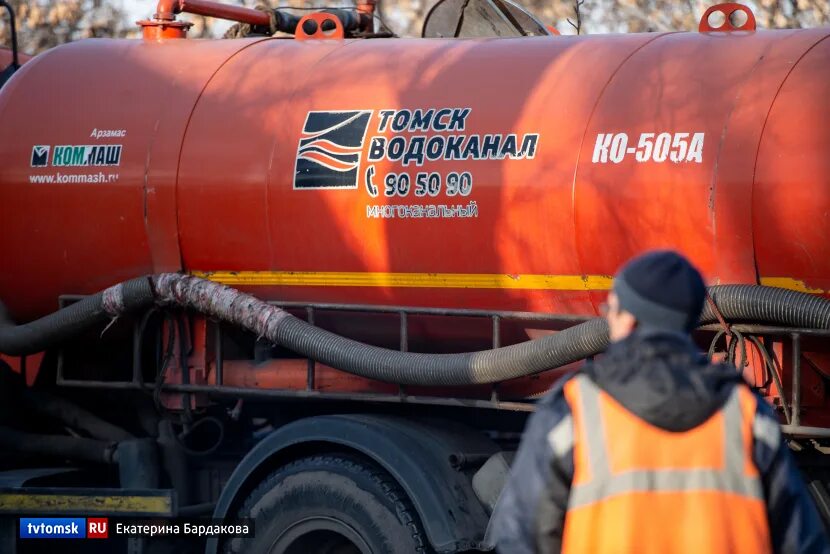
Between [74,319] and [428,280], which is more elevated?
[74,319]

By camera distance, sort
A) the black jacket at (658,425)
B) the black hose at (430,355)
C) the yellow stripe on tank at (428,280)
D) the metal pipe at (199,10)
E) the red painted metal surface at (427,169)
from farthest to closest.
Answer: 1. the metal pipe at (199,10)
2. the yellow stripe on tank at (428,280)
3. the red painted metal surface at (427,169)
4. the black hose at (430,355)
5. the black jacket at (658,425)

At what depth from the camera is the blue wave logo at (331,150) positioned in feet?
19.2

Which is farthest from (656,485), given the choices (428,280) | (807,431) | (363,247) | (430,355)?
(363,247)

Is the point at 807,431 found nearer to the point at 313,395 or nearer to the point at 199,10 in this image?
the point at 313,395

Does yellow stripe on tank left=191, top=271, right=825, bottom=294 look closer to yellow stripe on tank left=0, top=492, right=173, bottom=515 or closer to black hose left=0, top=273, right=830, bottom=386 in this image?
black hose left=0, top=273, right=830, bottom=386

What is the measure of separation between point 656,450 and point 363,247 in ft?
9.99

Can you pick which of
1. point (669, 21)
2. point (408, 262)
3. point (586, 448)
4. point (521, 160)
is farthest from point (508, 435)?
point (669, 21)

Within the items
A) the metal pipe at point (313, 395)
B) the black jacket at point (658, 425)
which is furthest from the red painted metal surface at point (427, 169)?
the black jacket at point (658, 425)

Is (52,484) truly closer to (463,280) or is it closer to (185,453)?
(185,453)

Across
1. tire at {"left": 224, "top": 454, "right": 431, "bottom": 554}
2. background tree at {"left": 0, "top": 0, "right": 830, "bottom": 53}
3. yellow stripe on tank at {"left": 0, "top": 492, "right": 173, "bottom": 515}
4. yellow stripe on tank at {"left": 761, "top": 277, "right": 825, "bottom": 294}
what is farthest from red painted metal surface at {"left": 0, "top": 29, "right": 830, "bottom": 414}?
background tree at {"left": 0, "top": 0, "right": 830, "bottom": 53}

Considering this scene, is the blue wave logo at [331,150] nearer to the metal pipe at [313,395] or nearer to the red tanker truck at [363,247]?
the red tanker truck at [363,247]

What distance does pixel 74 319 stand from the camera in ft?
21.0

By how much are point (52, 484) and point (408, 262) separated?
2299 millimetres

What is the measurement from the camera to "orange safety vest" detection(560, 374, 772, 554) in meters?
2.93
